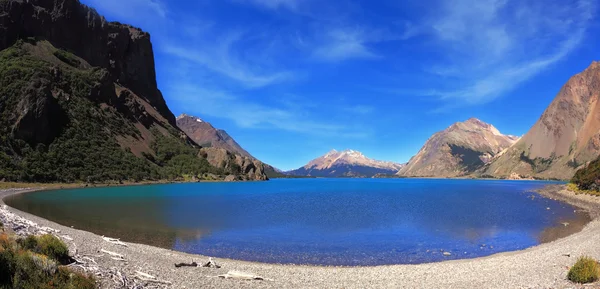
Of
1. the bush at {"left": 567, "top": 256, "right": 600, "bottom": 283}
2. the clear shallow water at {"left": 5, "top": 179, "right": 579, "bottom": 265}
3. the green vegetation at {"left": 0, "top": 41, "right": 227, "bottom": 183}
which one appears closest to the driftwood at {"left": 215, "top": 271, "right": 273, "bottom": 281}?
the clear shallow water at {"left": 5, "top": 179, "right": 579, "bottom": 265}

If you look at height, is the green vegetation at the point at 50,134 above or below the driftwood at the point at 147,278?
above

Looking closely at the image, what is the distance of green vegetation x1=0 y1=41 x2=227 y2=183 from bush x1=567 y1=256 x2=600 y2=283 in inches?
5347

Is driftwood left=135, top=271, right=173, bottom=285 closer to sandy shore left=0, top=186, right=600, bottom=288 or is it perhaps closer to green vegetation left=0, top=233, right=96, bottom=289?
sandy shore left=0, top=186, right=600, bottom=288

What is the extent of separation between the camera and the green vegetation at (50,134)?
12938 centimetres

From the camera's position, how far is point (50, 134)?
15038cm

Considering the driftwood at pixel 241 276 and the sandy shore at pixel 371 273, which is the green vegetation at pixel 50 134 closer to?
the sandy shore at pixel 371 273

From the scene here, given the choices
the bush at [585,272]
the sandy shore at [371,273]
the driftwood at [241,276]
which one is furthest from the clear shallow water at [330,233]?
the bush at [585,272]

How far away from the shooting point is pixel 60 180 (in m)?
133

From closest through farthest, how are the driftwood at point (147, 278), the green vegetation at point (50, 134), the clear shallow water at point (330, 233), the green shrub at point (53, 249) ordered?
the green shrub at point (53, 249), the driftwood at point (147, 278), the clear shallow water at point (330, 233), the green vegetation at point (50, 134)

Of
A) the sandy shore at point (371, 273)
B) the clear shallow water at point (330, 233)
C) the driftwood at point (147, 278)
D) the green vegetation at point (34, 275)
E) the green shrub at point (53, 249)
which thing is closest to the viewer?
the green vegetation at point (34, 275)

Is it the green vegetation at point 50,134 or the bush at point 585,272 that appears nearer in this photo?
the bush at point 585,272

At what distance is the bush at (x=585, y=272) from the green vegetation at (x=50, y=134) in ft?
446

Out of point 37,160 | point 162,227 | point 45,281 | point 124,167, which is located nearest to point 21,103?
point 37,160

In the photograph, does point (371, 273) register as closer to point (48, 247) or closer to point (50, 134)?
point (48, 247)
